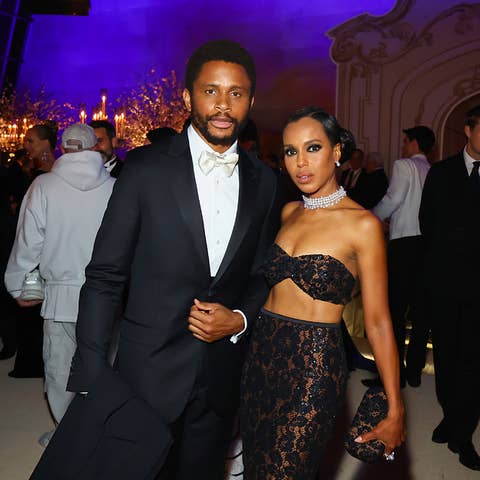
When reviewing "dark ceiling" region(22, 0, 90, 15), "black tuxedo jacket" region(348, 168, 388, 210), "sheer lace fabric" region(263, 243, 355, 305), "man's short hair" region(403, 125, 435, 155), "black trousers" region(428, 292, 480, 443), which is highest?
"dark ceiling" region(22, 0, 90, 15)

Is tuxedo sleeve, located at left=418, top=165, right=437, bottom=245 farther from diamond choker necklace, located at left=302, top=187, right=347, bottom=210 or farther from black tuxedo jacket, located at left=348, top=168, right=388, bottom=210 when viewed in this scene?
black tuxedo jacket, located at left=348, top=168, right=388, bottom=210

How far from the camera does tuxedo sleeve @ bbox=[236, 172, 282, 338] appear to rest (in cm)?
220

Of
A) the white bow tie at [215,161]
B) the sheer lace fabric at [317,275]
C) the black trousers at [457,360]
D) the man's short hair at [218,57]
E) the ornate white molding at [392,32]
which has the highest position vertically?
the ornate white molding at [392,32]

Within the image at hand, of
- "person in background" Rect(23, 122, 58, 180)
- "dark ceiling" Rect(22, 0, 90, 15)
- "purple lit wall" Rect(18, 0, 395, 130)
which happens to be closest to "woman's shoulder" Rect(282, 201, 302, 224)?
"person in background" Rect(23, 122, 58, 180)

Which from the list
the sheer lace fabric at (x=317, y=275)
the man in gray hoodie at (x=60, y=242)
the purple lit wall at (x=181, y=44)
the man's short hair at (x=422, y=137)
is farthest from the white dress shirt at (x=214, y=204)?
the purple lit wall at (x=181, y=44)

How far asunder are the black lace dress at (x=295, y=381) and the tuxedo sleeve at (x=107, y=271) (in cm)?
57

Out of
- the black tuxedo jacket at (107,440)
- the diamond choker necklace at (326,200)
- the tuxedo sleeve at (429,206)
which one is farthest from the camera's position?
the tuxedo sleeve at (429,206)

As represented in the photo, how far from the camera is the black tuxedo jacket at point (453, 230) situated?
3.73m

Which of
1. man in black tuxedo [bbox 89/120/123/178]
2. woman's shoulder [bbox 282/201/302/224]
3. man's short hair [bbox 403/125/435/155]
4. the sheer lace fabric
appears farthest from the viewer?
man's short hair [bbox 403/125/435/155]

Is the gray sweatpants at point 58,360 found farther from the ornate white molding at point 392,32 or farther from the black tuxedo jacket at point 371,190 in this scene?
the ornate white molding at point 392,32

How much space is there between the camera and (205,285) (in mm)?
2010

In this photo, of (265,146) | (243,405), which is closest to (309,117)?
(243,405)

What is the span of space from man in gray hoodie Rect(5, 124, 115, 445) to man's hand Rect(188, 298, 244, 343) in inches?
62.3

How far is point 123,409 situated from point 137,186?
2.26 ft
